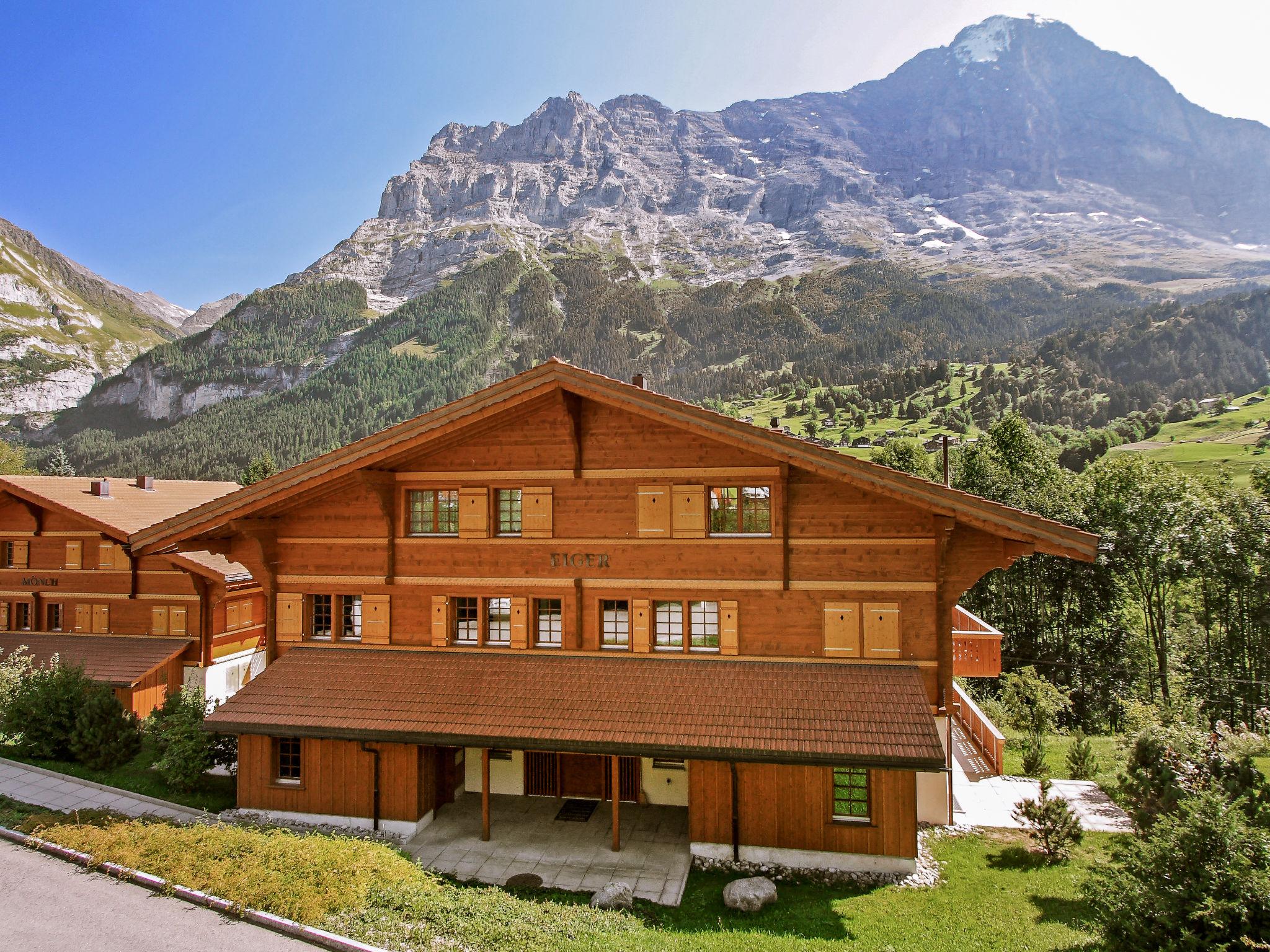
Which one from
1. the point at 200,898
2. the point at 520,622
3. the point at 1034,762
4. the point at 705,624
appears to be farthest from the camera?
the point at 1034,762

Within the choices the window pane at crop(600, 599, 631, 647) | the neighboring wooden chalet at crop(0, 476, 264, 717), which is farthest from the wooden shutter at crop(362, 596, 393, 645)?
the neighboring wooden chalet at crop(0, 476, 264, 717)

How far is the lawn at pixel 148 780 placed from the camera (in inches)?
686

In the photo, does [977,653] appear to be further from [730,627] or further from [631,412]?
[631,412]

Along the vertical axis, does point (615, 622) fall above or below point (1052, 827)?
above

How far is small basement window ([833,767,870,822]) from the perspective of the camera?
1448 centimetres

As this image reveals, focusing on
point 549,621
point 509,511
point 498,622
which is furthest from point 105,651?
point 549,621

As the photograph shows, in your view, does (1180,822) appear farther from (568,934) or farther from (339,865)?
(339,865)

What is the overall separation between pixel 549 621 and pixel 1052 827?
1163 centimetres

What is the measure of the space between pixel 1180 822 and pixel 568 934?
29.1ft

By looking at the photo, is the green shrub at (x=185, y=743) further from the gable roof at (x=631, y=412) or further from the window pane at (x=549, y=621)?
the window pane at (x=549, y=621)

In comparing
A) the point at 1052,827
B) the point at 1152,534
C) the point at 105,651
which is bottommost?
the point at 1052,827

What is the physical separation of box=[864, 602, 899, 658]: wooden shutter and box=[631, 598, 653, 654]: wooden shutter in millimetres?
4857

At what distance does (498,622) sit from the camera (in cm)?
1777

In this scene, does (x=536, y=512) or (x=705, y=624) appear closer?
(x=705, y=624)
